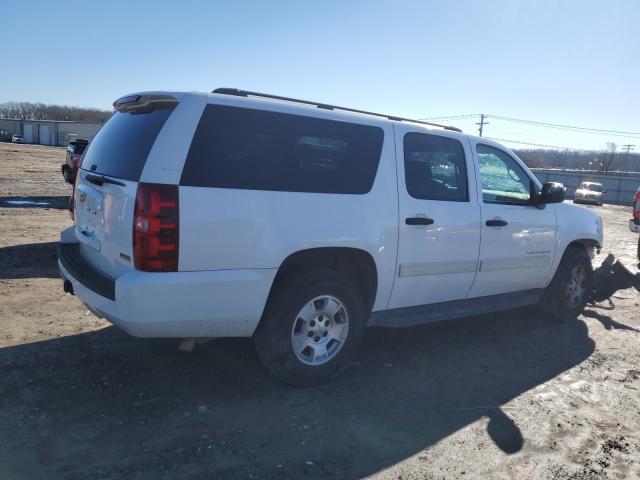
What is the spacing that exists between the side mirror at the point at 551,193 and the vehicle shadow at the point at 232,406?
1.54m

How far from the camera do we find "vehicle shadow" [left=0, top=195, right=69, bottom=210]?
12959 millimetres

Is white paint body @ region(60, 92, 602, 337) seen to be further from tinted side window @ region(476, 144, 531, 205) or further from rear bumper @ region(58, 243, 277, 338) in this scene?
tinted side window @ region(476, 144, 531, 205)

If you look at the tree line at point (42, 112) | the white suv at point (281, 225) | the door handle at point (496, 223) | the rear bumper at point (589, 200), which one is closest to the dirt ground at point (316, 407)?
the white suv at point (281, 225)

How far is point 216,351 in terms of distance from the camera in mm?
→ 4484

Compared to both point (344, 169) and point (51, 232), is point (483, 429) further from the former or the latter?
point (51, 232)

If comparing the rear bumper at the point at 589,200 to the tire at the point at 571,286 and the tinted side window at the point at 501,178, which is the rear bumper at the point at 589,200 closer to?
the tire at the point at 571,286

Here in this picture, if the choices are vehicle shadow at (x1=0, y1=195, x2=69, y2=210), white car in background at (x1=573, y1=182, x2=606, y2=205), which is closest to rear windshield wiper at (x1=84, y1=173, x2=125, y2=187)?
vehicle shadow at (x1=0, y1=195, x2=69, y2=210)

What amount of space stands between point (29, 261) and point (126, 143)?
4.56 metres

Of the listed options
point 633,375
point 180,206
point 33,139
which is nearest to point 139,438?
point 180,206

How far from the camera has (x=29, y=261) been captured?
713 centimetres

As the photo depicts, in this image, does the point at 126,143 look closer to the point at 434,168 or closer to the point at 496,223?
the point at 434,168

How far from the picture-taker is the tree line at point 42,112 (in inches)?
5418

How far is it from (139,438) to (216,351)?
143 centimetres

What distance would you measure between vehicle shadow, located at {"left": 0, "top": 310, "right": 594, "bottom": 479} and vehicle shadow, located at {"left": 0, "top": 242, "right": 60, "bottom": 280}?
7.82 ft
